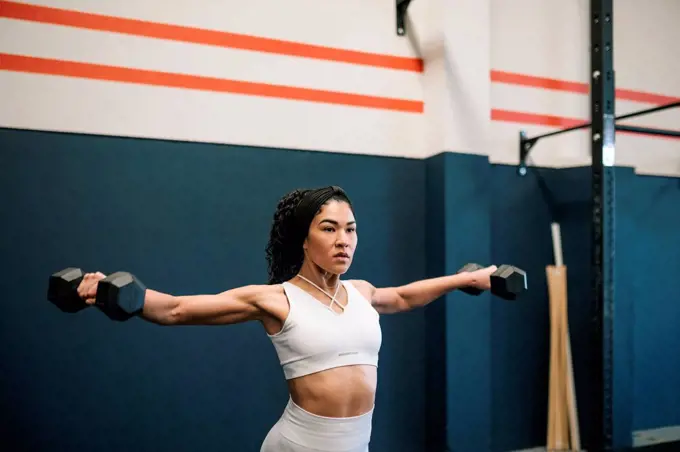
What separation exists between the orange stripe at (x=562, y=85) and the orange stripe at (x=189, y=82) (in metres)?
0.56

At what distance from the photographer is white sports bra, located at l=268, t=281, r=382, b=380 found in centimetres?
138

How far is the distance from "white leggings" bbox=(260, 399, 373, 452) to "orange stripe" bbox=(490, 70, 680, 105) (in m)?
2.10

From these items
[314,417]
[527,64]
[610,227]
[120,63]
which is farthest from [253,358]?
[527,64]

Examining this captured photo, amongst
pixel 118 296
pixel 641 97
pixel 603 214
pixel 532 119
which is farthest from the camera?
pixel 641 97

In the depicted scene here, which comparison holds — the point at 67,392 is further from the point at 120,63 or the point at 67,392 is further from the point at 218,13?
the point at 218,13

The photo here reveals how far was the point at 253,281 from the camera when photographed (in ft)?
7.53

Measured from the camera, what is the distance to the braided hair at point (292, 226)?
1488 mm

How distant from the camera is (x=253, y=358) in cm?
227

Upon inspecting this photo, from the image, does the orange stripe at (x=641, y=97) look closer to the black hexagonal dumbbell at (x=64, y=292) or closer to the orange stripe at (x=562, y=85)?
the orange stripe at (x=562, y=85)

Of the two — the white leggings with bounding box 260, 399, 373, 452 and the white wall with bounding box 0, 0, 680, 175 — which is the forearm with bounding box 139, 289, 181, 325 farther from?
the white wall with bounding box 0, 0, 680, 175

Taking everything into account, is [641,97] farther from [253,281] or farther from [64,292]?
[64,292]

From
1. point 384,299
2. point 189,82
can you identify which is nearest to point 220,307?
point 384,299

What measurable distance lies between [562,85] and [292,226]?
2180 millimetres

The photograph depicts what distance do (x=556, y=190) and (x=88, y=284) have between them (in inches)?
96.6
